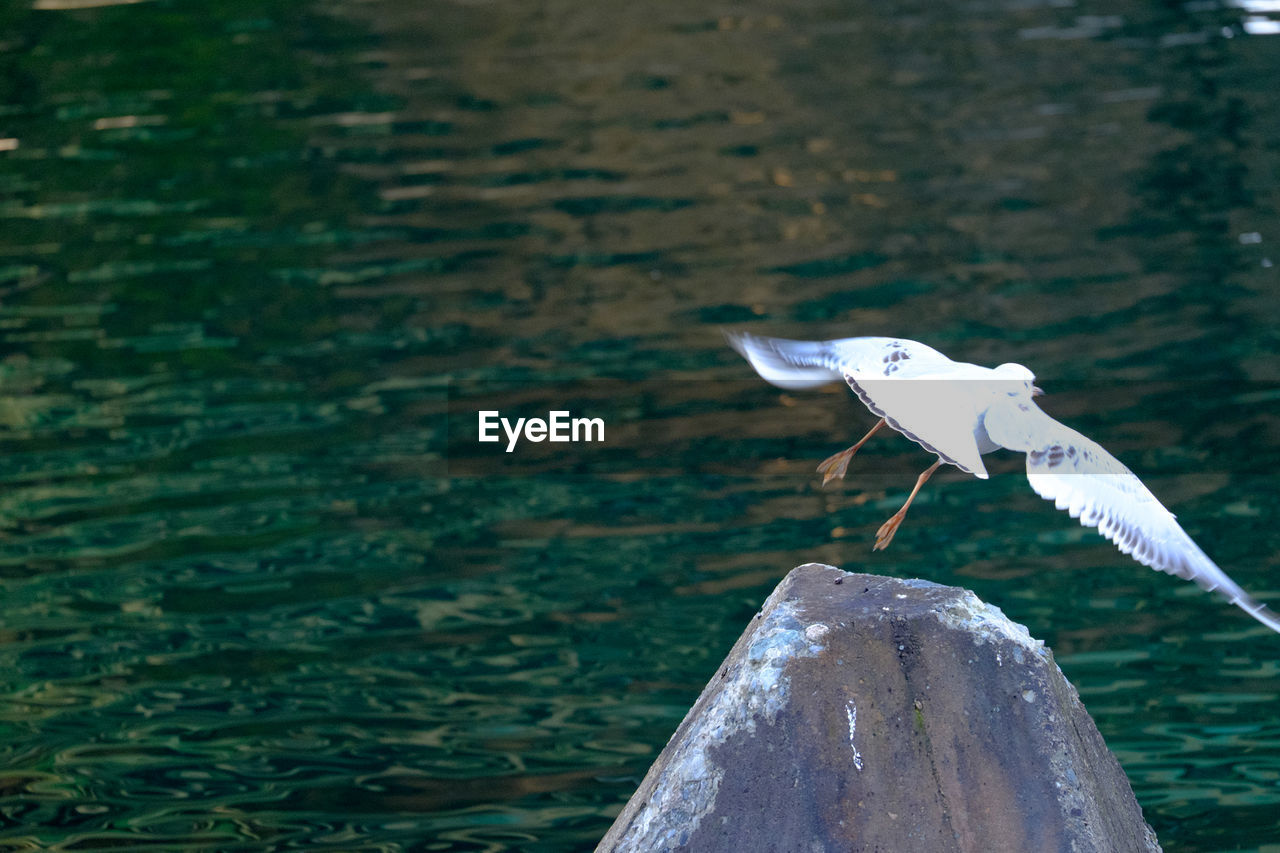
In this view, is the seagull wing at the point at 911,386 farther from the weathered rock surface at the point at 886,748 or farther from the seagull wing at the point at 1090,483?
the weathered rock surface at the point at 886,748

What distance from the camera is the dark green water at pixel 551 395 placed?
25.4 feet

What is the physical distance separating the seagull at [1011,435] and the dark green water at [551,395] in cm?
314

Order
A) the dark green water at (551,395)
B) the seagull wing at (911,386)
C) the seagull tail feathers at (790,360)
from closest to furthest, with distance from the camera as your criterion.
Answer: the seagull wing at (911,386) < the seagull tail feathers at (790,360) < the dark green water at (551,395)

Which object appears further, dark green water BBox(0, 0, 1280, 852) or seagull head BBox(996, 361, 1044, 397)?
dark green water BBox(0, 0, 1280, 852)

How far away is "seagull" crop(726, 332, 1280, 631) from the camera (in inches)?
155

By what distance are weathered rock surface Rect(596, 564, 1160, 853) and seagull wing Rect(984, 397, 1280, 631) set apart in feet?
1.37

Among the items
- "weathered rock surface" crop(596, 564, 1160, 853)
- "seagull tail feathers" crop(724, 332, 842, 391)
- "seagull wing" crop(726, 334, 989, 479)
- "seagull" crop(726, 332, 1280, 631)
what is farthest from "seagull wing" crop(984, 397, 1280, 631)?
"seagull tail feathers" crop(724, 332, 842, 391)

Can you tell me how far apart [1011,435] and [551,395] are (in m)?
8.28

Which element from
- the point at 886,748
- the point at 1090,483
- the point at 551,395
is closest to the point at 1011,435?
the point at 1090,483

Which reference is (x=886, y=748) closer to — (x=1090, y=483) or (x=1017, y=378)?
(x=1090, y=483)

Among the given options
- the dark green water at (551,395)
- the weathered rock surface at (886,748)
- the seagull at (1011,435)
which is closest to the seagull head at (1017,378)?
the seagull at (1011,435)

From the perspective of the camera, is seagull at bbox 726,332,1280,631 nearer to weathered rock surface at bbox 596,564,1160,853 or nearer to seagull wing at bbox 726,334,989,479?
seagull wing at bbox 726,334,989,479

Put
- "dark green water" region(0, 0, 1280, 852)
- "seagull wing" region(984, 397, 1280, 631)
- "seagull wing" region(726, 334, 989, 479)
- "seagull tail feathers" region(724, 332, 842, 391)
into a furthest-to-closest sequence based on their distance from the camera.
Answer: "dark green water" region(0, 0, 1280, 852)
"seagull tail feathers" region(724, 332, 842, 391)
"seagull wing" region(984, 397, 1280, 631)
"seagull wing" region(726, 334, 989, 479)

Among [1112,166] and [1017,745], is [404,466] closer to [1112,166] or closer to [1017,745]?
[1017,745]
